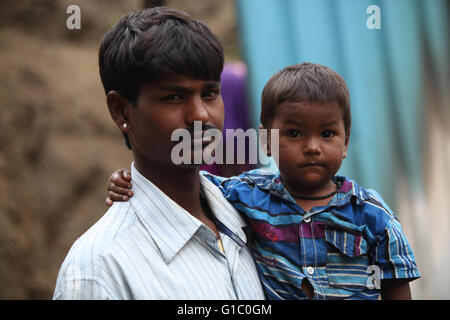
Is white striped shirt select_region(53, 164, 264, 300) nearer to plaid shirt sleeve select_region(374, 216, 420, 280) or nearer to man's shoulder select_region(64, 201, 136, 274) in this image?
man's shoulder select_region(64, 201, 136, 274)

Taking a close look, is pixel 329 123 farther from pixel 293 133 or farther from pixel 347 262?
pixel 347 262

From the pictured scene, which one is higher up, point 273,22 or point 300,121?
point 273,22

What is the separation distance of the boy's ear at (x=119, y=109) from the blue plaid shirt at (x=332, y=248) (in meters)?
0.53

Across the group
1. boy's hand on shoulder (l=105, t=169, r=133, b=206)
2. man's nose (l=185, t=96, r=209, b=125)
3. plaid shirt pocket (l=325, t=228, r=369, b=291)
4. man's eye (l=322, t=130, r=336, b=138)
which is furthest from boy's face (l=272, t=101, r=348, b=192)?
boy's hand on shoulder (l=105, t=169, r=133, b=206)

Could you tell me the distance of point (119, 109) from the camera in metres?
1.50

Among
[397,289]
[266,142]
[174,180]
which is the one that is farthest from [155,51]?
[397,289]

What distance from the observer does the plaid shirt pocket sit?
1.62 m

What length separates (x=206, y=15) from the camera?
5.13 meters

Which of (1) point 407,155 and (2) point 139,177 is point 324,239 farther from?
(1) point 407,155

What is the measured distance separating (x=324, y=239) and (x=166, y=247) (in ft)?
1.90

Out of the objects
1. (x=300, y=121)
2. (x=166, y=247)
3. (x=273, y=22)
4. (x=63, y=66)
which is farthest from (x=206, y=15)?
(x=166, y=247)

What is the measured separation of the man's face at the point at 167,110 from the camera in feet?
4.50

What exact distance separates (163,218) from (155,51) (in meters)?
0.49

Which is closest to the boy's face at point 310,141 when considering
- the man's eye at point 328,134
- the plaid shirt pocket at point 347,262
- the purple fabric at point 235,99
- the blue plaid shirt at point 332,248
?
the man's eye at point 328,134
